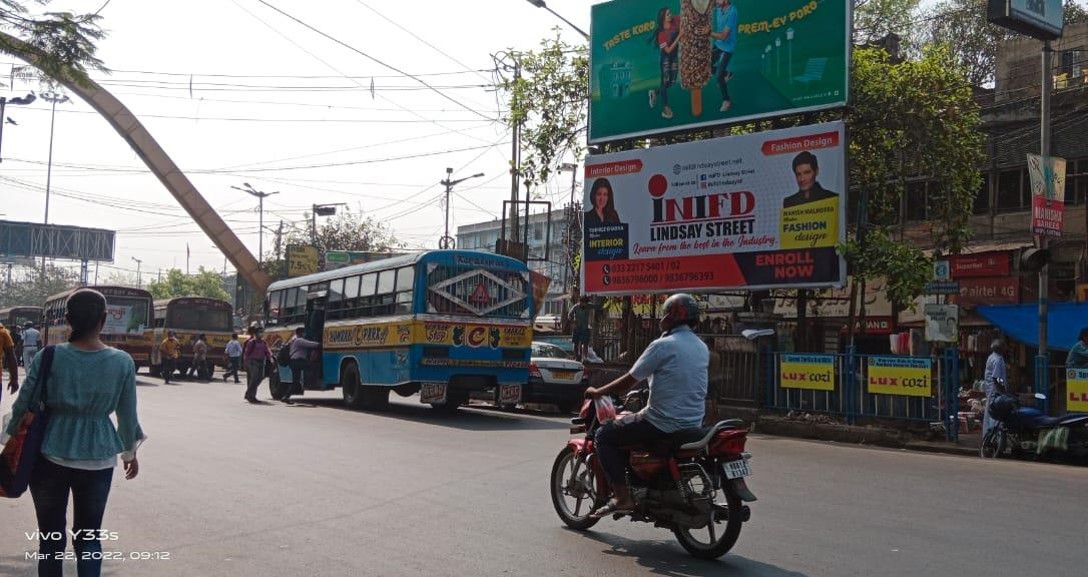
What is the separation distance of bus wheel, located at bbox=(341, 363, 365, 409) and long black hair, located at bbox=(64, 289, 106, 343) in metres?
14.4

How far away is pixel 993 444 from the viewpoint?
44.8ft

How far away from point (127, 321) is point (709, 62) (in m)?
22.7

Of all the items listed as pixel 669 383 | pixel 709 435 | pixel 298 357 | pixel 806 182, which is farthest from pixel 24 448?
pixel 298 357

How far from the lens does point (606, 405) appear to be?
6980 mm

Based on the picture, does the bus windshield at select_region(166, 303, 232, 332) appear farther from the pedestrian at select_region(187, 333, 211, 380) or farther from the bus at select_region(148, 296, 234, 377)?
the pedestrian at select_region(187, 333, 211, 380)

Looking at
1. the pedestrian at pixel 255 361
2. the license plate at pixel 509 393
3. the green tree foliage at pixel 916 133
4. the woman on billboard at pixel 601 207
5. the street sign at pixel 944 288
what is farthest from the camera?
the woman on billboard at pixel 601 207

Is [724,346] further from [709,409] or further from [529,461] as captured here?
[529,461]

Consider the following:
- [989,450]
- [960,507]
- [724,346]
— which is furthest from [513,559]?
[724,346]

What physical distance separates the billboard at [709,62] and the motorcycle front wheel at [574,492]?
12784mm

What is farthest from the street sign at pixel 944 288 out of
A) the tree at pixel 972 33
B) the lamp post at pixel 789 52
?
the tree at pixel 972 33

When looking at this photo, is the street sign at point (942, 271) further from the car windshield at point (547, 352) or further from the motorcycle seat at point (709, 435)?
the motorcycle seat at point (709, 435)

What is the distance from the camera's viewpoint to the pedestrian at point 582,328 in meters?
22.7

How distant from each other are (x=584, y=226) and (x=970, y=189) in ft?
26.4

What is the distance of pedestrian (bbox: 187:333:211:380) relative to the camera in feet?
108
